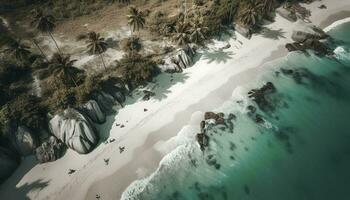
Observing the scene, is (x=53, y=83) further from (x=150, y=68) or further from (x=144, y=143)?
(x=144, y=143)

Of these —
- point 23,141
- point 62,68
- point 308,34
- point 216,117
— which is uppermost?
point 62,68

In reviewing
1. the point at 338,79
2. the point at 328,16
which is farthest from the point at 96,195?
the point at 328,16

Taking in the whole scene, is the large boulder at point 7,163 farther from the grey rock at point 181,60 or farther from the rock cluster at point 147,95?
the grey rock at point 181,60

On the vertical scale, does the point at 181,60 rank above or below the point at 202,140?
above

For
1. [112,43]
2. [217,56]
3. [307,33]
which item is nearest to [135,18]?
[112,43]

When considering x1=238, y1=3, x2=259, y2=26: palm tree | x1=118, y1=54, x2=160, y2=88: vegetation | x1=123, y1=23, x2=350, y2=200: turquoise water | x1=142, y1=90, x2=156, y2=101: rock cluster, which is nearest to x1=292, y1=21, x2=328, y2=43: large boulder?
x1=238, y1=3, x2=259, y2=26: palm tree

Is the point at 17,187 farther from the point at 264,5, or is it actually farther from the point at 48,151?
the point at 264,5

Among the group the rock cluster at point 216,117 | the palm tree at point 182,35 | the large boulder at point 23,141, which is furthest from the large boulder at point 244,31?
the large boulder at point 23,141
